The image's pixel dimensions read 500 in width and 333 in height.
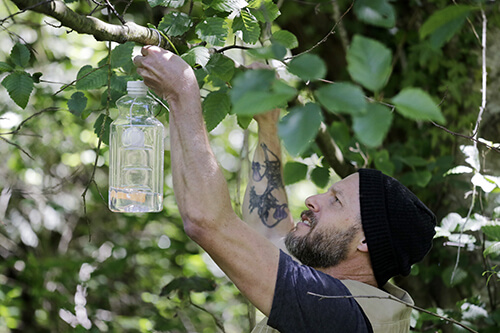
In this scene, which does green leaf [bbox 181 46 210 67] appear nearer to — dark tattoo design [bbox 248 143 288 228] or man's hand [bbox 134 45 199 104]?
man's hand [bbox 134 45 199 104]

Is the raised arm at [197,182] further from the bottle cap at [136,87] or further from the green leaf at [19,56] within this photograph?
the green leaf at [19,56]

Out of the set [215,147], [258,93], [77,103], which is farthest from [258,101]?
[215,147]

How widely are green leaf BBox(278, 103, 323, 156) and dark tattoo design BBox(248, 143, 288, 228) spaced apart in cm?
163

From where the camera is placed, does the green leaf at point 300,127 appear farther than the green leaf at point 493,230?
No

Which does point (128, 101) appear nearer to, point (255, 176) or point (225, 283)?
point (255, 176)

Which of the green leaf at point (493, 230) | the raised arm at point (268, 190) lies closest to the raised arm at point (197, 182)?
the raised arm at point (268, 190)

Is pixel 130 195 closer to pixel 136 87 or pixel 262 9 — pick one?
pixel 136 87

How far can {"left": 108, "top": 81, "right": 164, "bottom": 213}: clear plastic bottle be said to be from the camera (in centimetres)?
195

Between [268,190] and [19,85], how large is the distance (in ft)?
3.82

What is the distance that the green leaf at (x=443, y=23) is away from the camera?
91 centimetres

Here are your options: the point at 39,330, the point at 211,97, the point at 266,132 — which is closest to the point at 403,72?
the point at 266,132

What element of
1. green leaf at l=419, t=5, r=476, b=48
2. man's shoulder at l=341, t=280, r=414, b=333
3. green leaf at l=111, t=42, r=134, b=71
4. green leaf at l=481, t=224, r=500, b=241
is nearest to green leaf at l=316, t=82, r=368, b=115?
green leaf at l=419, t=5, r=476, b=48

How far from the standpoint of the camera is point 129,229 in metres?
4.59

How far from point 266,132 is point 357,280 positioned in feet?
2.49
